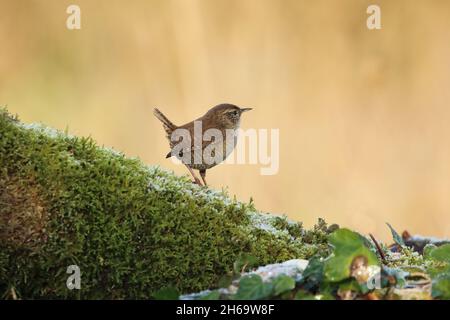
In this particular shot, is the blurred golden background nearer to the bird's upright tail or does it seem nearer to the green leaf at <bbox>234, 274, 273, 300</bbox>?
the bird's upright tail

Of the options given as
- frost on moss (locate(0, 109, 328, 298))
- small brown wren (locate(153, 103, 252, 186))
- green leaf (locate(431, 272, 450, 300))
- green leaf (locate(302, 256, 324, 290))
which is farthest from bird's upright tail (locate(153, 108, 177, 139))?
green leaf (locate(431, 272, 450, 300))

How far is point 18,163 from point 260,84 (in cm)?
411

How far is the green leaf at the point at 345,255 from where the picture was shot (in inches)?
88.0

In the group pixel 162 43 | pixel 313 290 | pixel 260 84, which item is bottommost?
pixel 313 290

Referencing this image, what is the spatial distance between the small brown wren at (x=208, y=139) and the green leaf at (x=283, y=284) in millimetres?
2517

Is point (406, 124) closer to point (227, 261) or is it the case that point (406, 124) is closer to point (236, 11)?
Result: point (236, 11)

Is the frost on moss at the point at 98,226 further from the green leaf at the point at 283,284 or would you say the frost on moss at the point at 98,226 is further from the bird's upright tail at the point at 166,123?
the bird's upright tail at the point at 166,123

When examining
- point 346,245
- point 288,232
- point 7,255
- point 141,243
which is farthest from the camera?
point 288,232

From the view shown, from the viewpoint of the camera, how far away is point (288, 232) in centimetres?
341

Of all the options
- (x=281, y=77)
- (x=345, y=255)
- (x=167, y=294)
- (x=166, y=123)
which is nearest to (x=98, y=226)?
(x=167, y=294)

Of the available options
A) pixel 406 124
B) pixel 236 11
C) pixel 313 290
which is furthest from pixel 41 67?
pixel 313 290

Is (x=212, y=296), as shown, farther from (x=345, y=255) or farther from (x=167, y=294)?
(x=345, y=255)

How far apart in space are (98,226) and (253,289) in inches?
32.2

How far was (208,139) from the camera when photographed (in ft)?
16.0
